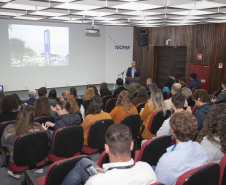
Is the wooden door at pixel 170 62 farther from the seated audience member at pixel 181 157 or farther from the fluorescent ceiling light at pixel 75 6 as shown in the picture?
the seated audience member at pixel 181 157

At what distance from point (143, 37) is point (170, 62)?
187cm

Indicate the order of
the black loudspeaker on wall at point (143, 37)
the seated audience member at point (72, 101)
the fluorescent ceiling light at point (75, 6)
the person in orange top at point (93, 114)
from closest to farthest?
the person in orange top at point (93, 114) → the seated audience member at point (72, 101) → the fluorescent ceiling light at point (75, 6) → the black loudspeaker on wall at point (143, 37)

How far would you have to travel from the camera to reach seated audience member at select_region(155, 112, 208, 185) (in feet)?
5.94

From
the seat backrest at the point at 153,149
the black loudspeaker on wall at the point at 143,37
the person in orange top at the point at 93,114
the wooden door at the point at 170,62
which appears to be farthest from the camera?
the black loudspeaker on wall at the point at 143,37

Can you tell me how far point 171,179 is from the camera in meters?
1.83

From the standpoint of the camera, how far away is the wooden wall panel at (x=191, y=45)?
29.1 ft

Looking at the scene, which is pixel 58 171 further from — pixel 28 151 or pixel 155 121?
pixel 155 121

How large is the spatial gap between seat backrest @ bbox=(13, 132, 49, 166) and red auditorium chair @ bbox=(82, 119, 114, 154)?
2.17ft

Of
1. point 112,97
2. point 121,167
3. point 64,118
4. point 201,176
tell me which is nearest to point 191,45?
point 112,97

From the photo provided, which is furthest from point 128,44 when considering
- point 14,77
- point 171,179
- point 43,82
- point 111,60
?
point 171,179

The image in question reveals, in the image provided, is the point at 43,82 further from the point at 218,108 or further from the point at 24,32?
the point at 218,108

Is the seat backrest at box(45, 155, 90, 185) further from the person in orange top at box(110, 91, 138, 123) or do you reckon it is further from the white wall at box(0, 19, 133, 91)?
the white wall at box(0, 19, 133, 91)

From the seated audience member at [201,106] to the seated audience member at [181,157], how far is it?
1.68 m

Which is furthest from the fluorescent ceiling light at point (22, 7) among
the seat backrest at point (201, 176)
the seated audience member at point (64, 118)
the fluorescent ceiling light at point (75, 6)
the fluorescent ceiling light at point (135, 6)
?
the seat backrest at point (201, 176)
